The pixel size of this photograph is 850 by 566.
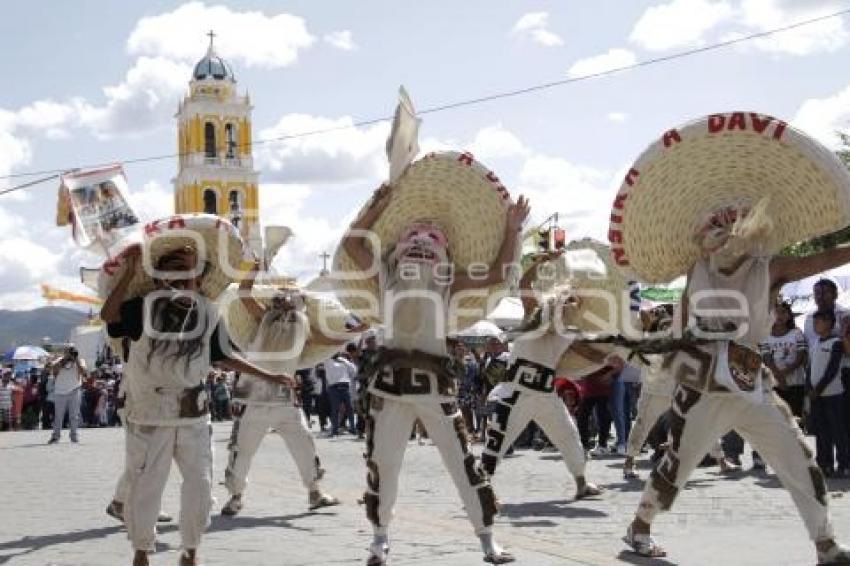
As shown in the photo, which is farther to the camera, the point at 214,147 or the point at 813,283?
the point at 214,147

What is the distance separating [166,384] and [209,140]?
263 feet

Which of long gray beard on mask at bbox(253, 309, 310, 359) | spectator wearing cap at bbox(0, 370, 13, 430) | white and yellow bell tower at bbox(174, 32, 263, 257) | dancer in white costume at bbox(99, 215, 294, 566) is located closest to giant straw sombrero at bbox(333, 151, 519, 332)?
dancer in white costume at bbox(99, 215, 294, 566)

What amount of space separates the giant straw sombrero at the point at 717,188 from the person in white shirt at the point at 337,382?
13.7m

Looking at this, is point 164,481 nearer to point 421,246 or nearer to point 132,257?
point 132,257

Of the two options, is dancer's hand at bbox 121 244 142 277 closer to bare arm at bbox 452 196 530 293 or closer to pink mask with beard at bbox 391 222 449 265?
pink mask with beard at bbox 391 222 449 265

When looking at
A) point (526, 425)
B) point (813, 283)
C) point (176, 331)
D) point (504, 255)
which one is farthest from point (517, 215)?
point (813, 283)

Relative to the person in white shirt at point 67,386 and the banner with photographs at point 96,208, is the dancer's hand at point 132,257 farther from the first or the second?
the person in white shirt at point 67,386

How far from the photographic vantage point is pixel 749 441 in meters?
6.55

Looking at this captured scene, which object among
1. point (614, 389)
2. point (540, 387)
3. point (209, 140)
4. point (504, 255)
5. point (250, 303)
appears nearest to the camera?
point (504, 255)

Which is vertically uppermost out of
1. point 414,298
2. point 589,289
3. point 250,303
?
point 589,289

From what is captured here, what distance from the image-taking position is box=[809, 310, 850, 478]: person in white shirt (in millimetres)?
11000

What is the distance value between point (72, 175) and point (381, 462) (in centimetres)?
757

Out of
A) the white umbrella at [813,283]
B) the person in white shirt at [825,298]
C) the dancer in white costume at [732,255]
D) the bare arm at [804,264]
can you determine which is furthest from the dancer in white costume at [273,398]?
the white umbrella at [813,283]

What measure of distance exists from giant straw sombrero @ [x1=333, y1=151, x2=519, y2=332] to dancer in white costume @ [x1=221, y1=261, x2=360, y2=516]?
2.70 metres
